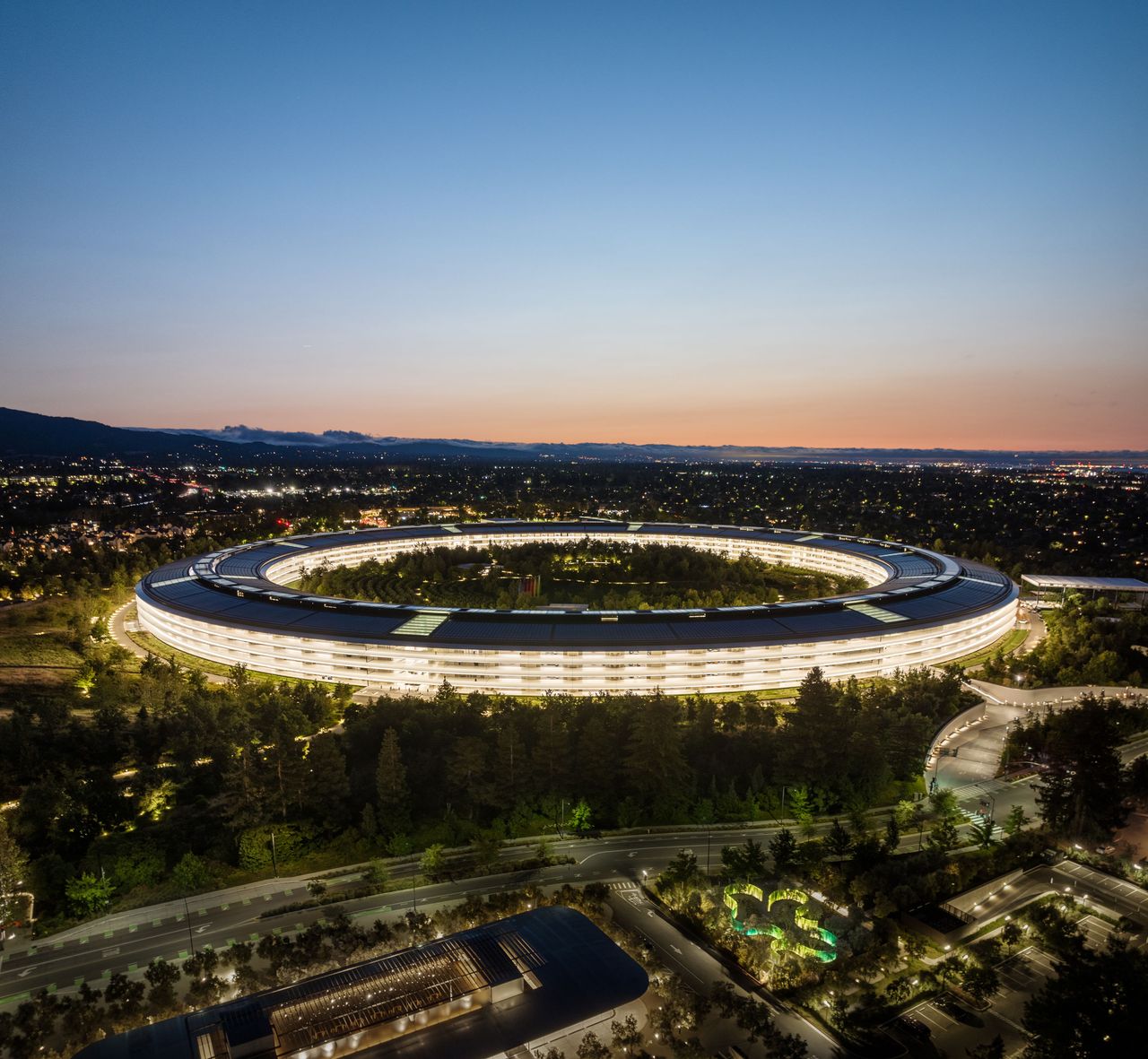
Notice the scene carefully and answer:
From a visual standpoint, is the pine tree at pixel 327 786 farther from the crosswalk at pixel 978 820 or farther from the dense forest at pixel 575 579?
the dense forest at pixel 575 579

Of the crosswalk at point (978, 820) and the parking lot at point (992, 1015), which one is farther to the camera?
the crosswalk at point (978, 820)

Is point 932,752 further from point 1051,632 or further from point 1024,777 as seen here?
point 1051,632

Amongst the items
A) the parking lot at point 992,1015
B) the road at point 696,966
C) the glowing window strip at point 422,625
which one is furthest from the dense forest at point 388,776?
the parking lot at point 992,1015

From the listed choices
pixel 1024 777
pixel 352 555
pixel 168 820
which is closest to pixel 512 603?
pixel 352 555

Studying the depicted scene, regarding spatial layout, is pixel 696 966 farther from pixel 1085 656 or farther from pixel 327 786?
pixel 1085 656

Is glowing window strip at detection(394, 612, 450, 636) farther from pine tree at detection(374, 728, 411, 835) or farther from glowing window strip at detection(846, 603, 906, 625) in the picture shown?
glowing window strip at detection(846, 603, 906, 625)

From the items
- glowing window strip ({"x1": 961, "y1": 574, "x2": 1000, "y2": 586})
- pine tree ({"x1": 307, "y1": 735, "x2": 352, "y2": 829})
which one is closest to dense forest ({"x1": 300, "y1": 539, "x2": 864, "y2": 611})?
glowing window strip ({"x1": 961, "y1": 574, "x2": 1000, "y2": 586})
